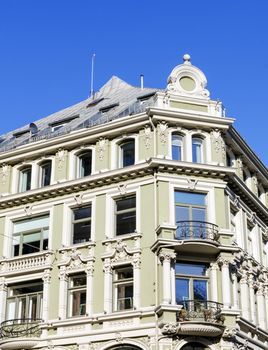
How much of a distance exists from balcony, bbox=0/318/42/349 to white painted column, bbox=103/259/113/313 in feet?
12.5

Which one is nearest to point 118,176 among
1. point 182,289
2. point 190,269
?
point 190,269

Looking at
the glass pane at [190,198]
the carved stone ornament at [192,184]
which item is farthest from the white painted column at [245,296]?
the carved stone ornament at [192,184]

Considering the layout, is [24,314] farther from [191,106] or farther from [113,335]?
[191,106]

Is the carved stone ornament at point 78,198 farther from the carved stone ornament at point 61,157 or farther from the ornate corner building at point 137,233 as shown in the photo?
the carved stone ornament at point 61,157

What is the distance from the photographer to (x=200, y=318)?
33188 mm

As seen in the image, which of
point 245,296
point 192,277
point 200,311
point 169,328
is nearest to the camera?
point 169,328

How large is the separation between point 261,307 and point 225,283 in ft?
19.4

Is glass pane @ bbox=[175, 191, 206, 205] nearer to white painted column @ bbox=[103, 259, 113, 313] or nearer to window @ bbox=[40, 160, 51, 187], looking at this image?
white painted column @ bbox=[103, 259, 113, 313]

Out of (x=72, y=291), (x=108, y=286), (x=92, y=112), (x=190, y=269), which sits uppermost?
(x=92, y=112)

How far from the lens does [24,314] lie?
3734 cm

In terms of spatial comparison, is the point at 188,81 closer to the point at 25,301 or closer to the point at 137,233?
the point at 137,233

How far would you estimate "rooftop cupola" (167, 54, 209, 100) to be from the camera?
38.4 meters

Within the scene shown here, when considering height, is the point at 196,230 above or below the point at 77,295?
above

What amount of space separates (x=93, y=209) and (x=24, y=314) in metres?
6.45
